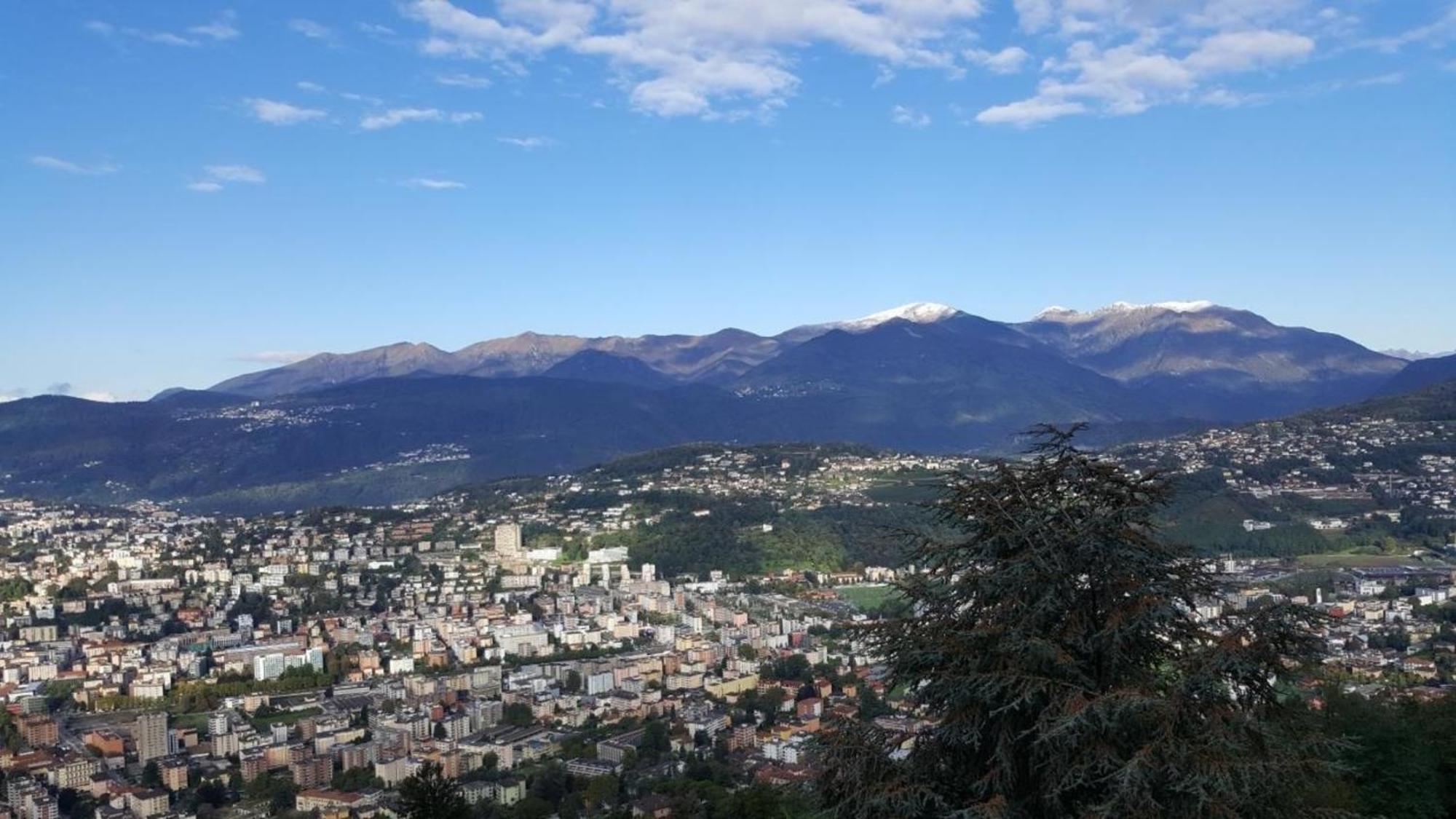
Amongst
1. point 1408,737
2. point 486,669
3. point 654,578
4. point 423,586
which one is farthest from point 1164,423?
point 1408,737

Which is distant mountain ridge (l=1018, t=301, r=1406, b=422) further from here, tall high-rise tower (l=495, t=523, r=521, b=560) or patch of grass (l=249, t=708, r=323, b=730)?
patch of grass (l=249, t=708, r=323, b=730)

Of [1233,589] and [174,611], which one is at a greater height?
[1233,589]

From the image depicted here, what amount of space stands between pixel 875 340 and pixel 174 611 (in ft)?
485

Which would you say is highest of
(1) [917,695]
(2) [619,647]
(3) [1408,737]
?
(1) [917,695]

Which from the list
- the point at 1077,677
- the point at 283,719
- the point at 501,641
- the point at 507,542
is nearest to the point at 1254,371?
the point at 507,542

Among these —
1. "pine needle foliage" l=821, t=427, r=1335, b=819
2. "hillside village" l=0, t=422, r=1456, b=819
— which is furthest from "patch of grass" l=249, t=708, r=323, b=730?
"pine needle foliage" l=821, t=427, r=1335, b=819

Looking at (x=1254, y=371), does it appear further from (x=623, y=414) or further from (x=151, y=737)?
(x=151, y=737)

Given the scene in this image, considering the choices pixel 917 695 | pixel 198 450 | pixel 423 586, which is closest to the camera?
pixel 917 695

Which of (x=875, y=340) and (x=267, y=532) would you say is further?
(x=875, y=340)

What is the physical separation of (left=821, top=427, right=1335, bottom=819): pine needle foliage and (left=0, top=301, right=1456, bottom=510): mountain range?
86.5 meters

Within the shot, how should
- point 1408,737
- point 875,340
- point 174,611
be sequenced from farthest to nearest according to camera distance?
1. point 875,340
2. point 174,611
3. point 1408,737

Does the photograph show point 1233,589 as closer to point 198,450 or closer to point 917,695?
point 917,695

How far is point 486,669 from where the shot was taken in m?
29.2

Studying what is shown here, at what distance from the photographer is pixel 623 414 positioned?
135 metres
